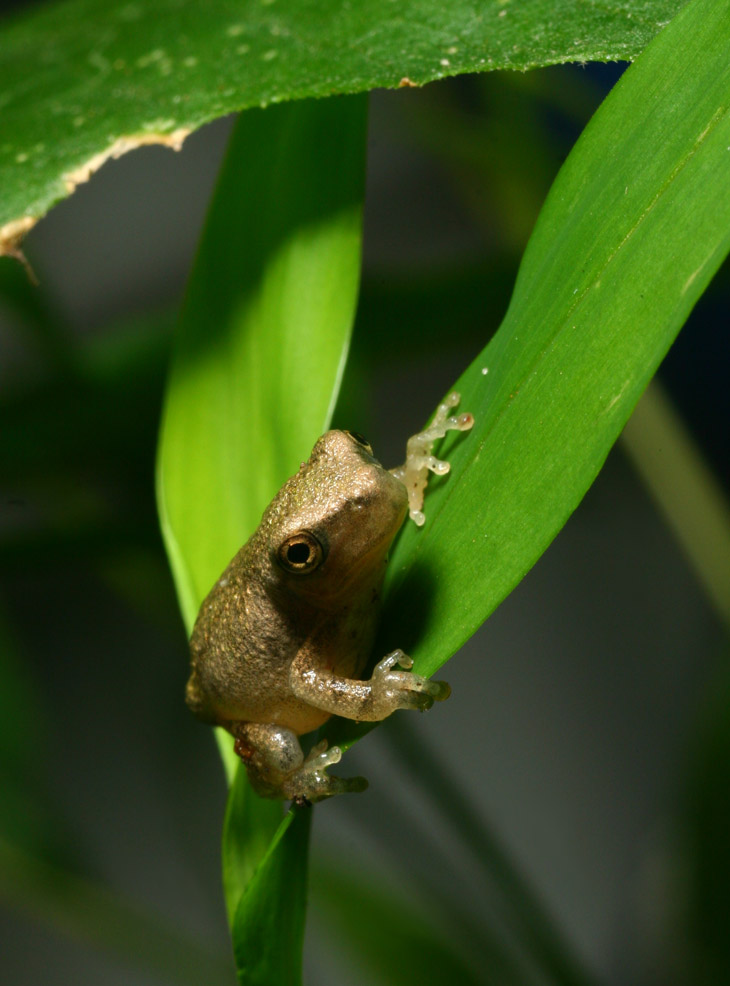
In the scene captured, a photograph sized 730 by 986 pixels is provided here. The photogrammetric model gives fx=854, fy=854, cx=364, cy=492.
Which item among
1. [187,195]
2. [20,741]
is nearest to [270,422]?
→ [20,741]

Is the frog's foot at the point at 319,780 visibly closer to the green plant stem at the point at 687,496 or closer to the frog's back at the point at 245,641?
the frog's back at the point at 245,641

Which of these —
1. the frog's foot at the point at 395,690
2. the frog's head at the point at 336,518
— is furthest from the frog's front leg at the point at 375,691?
the frog's head at the point at 336,518

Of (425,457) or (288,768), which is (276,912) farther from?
(425,457)

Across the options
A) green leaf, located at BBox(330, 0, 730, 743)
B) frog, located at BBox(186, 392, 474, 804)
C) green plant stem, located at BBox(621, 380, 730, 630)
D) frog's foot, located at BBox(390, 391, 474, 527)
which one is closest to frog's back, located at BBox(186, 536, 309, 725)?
frog, located at BBox(186, 392, 474, 804)

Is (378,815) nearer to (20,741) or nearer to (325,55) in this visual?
(20,741)

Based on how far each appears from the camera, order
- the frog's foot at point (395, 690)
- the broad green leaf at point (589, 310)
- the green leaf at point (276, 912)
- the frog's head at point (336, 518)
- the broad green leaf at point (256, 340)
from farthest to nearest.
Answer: the broad green leaf at point (256, 340) < the frog's head at point (336, 518) < the frog's foot at point (395, 690) < the green leaf at point (276, 912) < the broad green leaf at point (589, 310)

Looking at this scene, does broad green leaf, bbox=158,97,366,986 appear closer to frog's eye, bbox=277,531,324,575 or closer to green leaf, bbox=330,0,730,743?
frog's eye, bbox=277,531,324,575

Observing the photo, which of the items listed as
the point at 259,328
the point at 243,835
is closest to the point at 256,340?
the point at 259,328

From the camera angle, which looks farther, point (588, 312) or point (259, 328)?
point (259, 328)
